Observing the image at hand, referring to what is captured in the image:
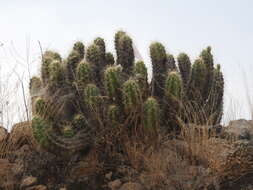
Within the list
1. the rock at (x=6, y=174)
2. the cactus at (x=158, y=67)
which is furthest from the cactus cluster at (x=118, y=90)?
the rock at (x=6, y=174)

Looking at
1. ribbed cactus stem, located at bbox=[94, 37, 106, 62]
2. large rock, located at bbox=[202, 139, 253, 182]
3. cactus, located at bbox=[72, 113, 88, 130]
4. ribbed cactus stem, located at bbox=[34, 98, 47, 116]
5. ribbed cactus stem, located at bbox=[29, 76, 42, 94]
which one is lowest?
large rock, located at bbox=[202, 139, 253, 182]

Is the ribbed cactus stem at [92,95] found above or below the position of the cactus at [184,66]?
below

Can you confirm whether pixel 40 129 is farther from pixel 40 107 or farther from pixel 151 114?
pixel 151 114

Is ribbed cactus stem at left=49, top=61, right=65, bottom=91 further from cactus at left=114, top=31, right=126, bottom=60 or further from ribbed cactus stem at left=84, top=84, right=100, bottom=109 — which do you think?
cactus at left=114, top=31, right=126, bottom=60

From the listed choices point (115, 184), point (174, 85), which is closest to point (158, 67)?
point (174, 85)

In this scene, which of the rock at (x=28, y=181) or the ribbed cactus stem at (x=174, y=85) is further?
the ribbed cactus stem at (x=174, y=85)

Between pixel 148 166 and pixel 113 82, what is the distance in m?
1.15

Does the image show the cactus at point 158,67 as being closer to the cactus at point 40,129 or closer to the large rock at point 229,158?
the large rock at point 229,158

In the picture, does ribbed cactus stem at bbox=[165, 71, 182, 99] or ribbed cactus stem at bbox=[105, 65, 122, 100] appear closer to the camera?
ribbed cactus stem at bbox=[105, 65, 122, 100]

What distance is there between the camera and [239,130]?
6.24 meters

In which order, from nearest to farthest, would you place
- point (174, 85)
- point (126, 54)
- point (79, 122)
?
point (79, 122), point (174, 85), point (126, 54)

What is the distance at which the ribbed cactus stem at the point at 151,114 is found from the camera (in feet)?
19.0

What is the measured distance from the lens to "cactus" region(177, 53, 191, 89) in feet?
22.3

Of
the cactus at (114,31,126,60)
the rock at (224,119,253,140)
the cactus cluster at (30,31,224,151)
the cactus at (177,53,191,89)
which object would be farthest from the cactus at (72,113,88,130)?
the rock at (224,119,253,140)
